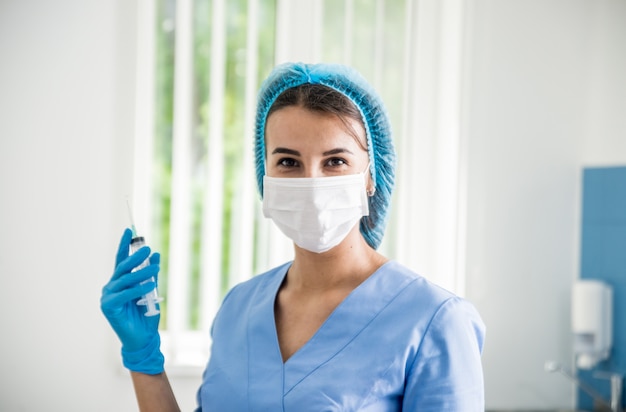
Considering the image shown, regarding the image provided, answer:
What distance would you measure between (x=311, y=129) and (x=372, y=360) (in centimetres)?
40

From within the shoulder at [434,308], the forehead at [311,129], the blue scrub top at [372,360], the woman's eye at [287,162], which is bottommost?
the blue scrub top at [372,360]

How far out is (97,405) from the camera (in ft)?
6.60

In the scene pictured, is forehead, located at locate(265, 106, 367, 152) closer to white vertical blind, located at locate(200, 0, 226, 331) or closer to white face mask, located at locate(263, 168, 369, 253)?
white face mask, located at locate(263, 168, 369, 253)

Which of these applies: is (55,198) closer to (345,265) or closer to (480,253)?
(345,265)

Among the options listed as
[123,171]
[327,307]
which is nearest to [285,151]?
[327,307]

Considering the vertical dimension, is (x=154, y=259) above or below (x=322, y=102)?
below

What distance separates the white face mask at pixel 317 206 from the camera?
107 centimetres

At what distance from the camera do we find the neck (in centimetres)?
114

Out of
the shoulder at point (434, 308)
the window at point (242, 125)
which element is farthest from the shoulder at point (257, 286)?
the window at point (242, 125)

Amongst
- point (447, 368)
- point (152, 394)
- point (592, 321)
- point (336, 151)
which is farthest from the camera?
point (592, 321)

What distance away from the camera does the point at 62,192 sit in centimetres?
200

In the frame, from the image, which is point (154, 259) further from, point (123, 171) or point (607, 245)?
point (607, 245)

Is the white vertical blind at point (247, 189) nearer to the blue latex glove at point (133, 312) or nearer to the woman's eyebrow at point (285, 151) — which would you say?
the blue latex glove at point (133, 312)

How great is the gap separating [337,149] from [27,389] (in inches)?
59.5
